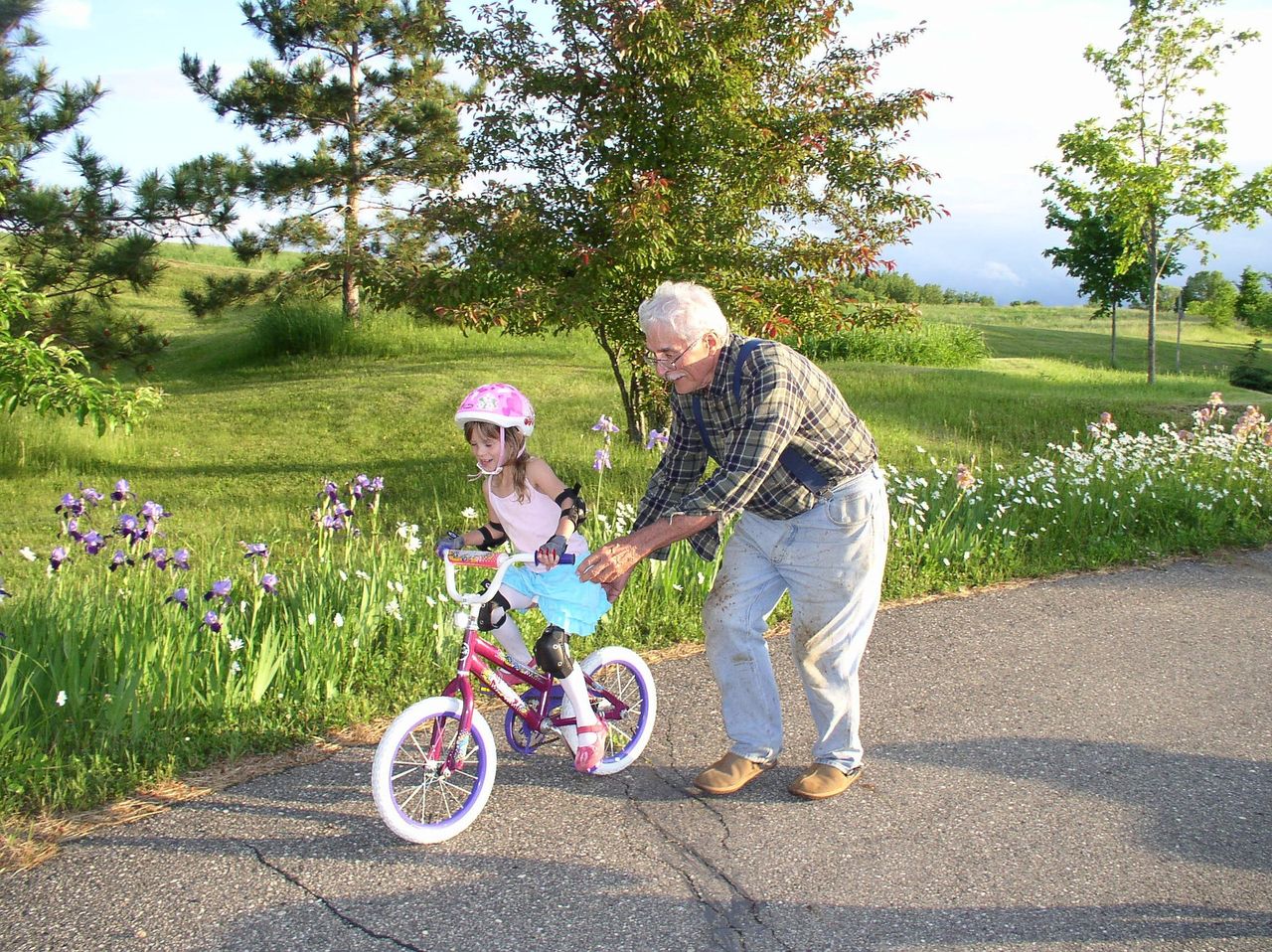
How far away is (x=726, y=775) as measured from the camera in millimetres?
4199

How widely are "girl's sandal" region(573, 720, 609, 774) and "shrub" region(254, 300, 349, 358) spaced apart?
59.4 ft

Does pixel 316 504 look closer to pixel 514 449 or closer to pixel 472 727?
pixel 514 449

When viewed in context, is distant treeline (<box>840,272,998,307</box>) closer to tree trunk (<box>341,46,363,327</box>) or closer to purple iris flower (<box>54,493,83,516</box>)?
Result: tree trunk (<box>341,46,363,327</box>)

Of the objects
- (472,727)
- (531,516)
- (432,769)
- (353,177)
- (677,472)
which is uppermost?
(353,177)

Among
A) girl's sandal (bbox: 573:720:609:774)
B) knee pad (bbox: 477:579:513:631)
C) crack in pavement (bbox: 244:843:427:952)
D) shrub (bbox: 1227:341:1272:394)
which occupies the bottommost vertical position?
crack in pavement (bbox: 244:843:427:952)

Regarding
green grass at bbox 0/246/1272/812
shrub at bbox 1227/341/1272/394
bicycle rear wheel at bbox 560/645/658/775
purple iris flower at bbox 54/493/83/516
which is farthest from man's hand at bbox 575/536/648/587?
shrub at bbox 1227/341/1272/394

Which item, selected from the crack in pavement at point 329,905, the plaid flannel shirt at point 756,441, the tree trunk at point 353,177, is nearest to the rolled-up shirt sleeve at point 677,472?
the plaid flannel shirt at point 756,441

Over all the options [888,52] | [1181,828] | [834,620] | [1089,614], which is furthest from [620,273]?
[1181,828]

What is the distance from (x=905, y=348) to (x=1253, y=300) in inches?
1021

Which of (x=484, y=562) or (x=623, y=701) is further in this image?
(x=623, y=701)

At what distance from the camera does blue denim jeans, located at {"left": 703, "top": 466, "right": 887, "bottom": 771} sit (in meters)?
4.04

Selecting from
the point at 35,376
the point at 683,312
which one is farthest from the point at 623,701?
the point at 35,376

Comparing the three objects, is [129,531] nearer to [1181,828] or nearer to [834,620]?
[834,620]

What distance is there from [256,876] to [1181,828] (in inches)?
125
